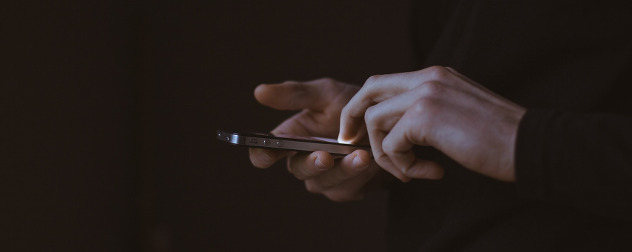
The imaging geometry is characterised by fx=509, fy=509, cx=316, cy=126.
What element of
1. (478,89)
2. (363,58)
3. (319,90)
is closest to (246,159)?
(363,58)

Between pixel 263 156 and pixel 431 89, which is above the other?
pixel 431 89

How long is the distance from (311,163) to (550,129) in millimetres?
380

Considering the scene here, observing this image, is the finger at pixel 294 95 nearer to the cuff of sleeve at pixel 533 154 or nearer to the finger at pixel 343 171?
the finger at pixel 343 171

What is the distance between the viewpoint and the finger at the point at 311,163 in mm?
762

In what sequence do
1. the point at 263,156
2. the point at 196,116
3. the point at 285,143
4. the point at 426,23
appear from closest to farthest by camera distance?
1. the point at 285,143
2. the point at 263,156
3. the point at 426,23
4. the point at 196,116

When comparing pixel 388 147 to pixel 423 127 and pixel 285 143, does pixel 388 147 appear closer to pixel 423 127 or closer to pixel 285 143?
pixel 423 127

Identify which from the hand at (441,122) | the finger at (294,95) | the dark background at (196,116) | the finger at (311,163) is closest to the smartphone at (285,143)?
the finger at (311,163)

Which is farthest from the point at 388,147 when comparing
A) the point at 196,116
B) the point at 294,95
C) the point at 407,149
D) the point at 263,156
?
the point at 196,116

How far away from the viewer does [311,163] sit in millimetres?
787

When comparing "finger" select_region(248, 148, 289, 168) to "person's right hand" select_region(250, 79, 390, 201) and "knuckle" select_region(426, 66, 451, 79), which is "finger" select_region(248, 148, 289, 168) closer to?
"person's right hand" select_region(250, 79, 390, 201)

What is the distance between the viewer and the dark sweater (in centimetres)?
49

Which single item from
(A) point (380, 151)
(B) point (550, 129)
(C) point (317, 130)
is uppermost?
(B) point (550, 129)

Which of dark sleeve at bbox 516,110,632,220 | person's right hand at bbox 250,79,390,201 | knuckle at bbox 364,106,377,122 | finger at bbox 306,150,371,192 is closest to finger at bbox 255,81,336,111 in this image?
person's right hand at bbox 250,79,390,201

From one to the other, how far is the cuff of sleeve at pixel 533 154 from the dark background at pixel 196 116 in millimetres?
1257
